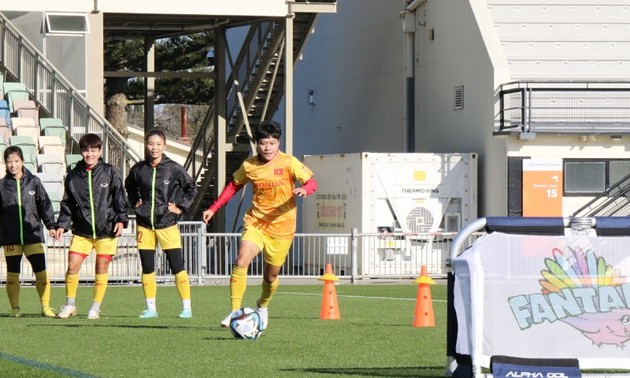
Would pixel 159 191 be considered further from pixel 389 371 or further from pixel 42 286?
pixel 389 371

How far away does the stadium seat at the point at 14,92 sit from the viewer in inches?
1214

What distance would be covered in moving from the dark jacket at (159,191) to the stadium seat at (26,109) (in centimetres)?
A: 1612

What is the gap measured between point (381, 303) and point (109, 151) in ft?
40.7

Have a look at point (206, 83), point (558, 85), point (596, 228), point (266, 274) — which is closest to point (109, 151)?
point (558, 85)

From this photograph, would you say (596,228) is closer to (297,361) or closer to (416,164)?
(297,361)

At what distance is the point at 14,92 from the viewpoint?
1223 inches

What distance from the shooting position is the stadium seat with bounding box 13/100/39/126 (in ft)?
99.9

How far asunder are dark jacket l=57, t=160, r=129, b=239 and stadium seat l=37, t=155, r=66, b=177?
13991 mm

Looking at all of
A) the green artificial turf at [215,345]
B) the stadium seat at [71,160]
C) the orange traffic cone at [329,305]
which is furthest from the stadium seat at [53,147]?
the orange traffic cone at [329,305]

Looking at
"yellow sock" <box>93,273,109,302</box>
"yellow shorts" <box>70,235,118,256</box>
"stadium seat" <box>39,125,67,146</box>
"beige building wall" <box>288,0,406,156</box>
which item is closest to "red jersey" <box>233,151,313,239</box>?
"yellow shorts" <box>70,235,118,256</box>

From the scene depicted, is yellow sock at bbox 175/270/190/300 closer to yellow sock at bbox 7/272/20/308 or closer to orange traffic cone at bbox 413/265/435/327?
yellow sock at bbox 7/272/20/308

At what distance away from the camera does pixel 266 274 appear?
522 inches

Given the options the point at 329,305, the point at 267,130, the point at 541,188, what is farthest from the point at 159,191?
the point at 541,188

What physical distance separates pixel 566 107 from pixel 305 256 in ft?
22.9
